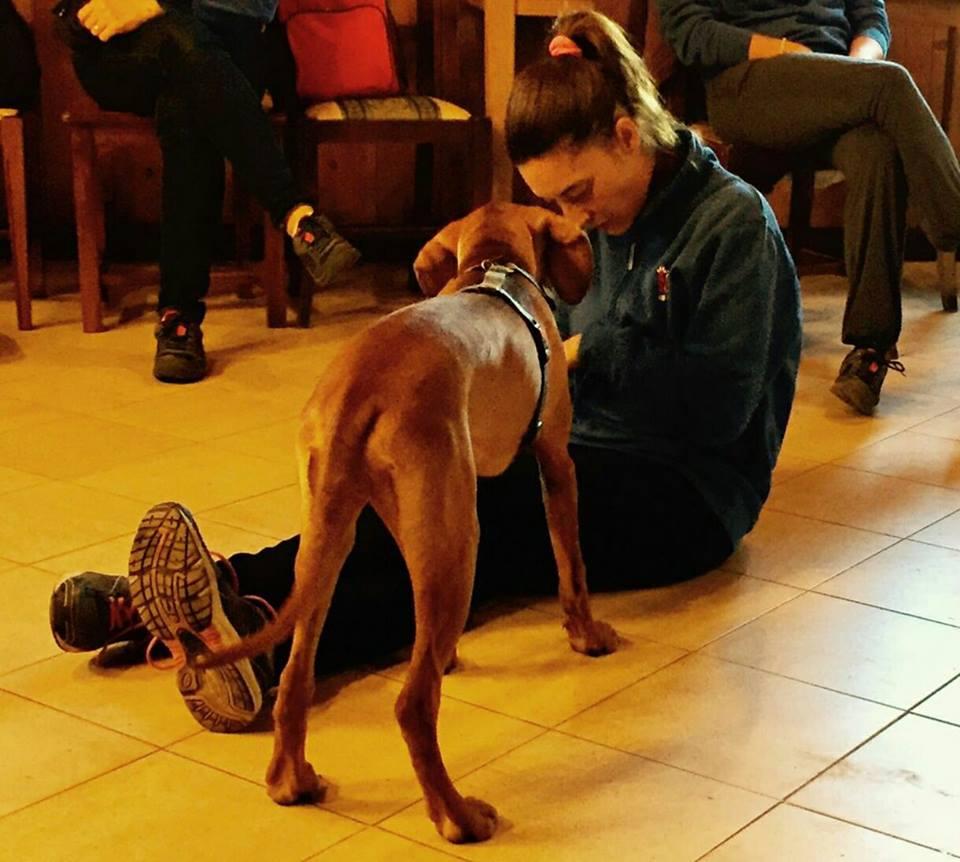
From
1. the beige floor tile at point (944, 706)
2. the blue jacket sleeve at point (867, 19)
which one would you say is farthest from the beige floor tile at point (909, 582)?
the blue jacket sleeve at point (867, 19)

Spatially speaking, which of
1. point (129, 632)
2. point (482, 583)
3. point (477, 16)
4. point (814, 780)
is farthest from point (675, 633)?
point (477, 16)

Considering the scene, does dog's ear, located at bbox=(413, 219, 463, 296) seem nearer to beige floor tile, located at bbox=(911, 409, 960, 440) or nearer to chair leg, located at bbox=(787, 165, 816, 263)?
beige floor tile, located at bbox=(911, 409, 960, 440)

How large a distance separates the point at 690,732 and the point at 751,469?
58 centimetres

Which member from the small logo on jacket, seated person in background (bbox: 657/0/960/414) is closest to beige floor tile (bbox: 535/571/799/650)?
the small logo on jacket

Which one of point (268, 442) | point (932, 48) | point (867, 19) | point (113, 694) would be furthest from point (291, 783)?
point (932, 48)

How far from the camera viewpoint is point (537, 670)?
73.5 inches

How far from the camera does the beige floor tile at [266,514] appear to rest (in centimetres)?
237

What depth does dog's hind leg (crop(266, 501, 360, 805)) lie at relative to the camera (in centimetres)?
144

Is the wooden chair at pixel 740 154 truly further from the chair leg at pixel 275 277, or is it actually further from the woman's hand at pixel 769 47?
the chair leg at pixel 275 277

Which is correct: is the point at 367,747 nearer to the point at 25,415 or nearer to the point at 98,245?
the point at 25,415

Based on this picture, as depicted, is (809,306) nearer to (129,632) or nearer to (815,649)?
(815,649)

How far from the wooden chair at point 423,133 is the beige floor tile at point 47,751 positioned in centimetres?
227

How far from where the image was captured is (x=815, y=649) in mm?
1938

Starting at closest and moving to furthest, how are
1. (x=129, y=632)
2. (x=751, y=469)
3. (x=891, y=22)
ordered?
(x=129, y=632) < (x=751, y=469) < (x=891, y=22)
